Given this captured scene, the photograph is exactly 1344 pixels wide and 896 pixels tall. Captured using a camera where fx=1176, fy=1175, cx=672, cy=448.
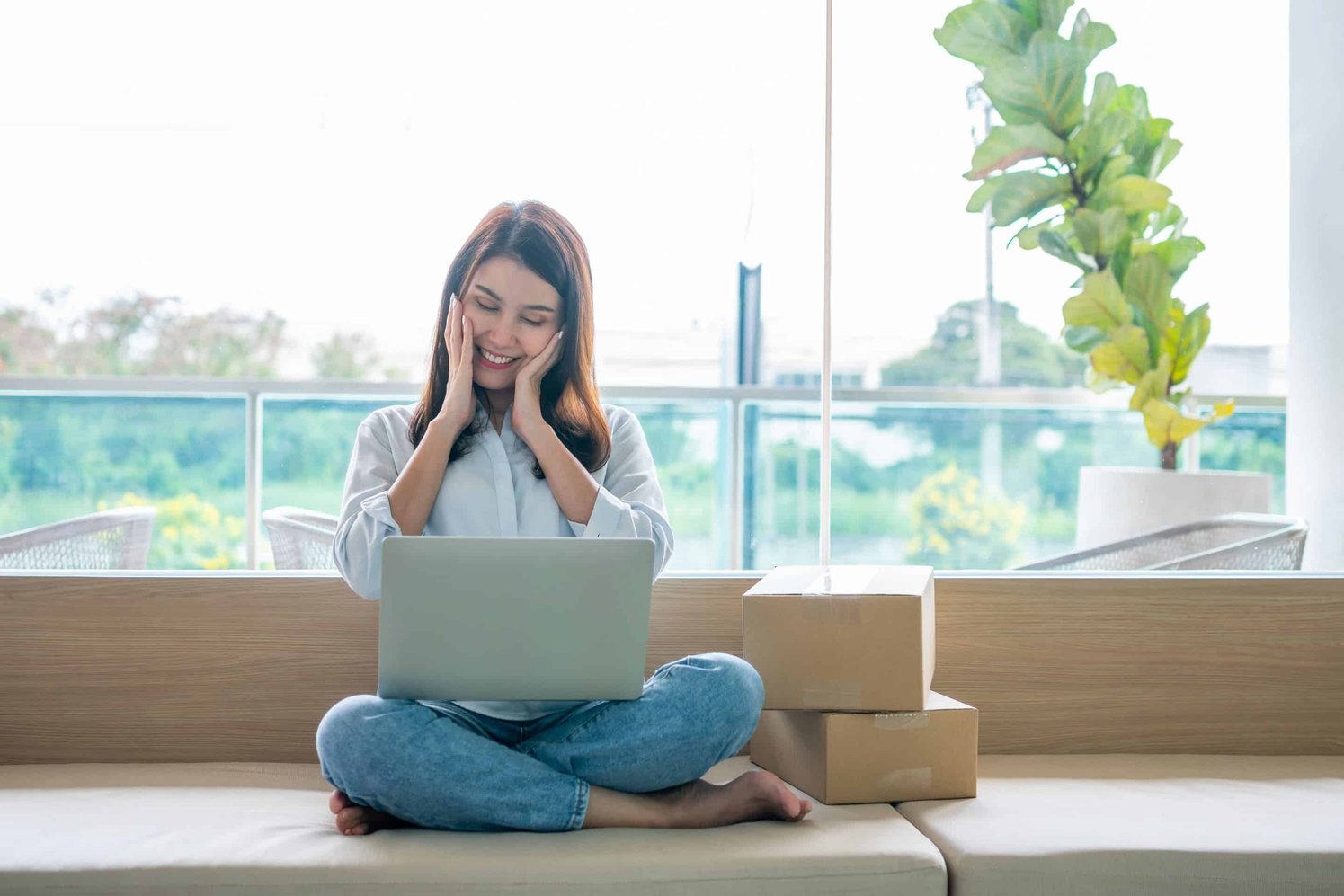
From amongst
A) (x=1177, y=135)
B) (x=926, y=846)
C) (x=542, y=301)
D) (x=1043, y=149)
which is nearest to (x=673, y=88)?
(x=1043, y=149)

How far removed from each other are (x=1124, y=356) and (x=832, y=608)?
1648 millimetres

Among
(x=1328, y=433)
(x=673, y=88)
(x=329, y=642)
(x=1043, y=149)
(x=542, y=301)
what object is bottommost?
(x=329, y=642)

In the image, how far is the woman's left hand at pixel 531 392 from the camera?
174 cm

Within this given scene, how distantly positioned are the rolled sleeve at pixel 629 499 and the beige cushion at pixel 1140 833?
1.67 feet

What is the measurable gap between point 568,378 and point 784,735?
64cm

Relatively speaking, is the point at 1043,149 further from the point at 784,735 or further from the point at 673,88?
the point at 784,735

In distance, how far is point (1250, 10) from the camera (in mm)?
2955

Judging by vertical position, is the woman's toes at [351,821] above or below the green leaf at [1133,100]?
below

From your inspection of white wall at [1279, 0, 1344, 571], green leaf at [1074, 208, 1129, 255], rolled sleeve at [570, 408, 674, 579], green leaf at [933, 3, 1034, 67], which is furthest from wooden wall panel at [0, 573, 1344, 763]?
green leaf at [933, 3, 1034, 67]

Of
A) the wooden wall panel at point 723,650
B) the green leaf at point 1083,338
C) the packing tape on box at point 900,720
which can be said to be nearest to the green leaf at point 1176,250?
the green leaf at point 1083,338

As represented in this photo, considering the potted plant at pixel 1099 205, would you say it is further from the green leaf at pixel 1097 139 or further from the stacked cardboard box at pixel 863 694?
the stacked cardboard box at pixel 863 694

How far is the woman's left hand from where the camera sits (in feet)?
5.72

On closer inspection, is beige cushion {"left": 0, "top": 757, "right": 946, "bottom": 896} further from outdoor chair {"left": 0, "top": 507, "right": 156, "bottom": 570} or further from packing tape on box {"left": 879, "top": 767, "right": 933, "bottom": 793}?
outdoor chair {"left": 0, "top": 507, "right": 156, "bottom": 570}

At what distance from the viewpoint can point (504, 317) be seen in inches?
71.6
